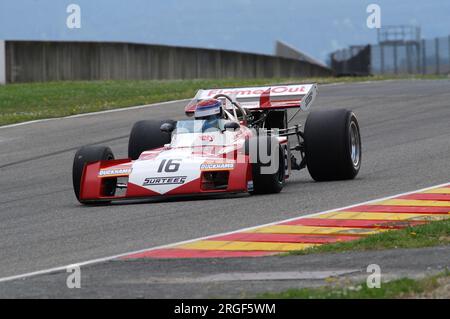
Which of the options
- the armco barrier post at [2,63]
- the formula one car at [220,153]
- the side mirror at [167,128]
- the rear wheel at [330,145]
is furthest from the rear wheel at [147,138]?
the armco barrier post at [2,63]

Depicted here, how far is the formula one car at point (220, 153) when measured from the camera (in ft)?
44.8

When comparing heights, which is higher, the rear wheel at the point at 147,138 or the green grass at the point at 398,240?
the rear wheel at the point at 147,138

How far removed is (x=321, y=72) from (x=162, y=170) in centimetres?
4677

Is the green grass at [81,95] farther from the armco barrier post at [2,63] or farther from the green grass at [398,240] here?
the green grass at [398,240]

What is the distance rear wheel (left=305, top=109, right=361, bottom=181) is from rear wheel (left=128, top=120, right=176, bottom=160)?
1.97 m

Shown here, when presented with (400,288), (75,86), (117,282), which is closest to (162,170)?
(117,282)

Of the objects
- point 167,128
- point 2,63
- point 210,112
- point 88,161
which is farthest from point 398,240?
point 2,63

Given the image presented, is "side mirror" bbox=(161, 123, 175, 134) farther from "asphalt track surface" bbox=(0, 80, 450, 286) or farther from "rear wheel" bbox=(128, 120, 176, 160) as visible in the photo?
"asphalt track surface" bbox=(0, 80, 450, 286)

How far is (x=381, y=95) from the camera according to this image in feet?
92.8

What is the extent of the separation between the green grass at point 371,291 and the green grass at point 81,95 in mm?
17204

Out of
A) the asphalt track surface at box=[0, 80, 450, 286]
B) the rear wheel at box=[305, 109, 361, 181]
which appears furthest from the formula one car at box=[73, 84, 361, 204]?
the asphalt track surface at box=[0, 80, 450, 286]

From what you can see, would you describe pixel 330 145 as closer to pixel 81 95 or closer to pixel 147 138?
pixel 147 138

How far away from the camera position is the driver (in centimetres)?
1469

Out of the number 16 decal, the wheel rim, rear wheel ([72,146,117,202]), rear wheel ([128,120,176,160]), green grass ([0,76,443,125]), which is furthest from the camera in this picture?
green grass ([0,76,443,125])
